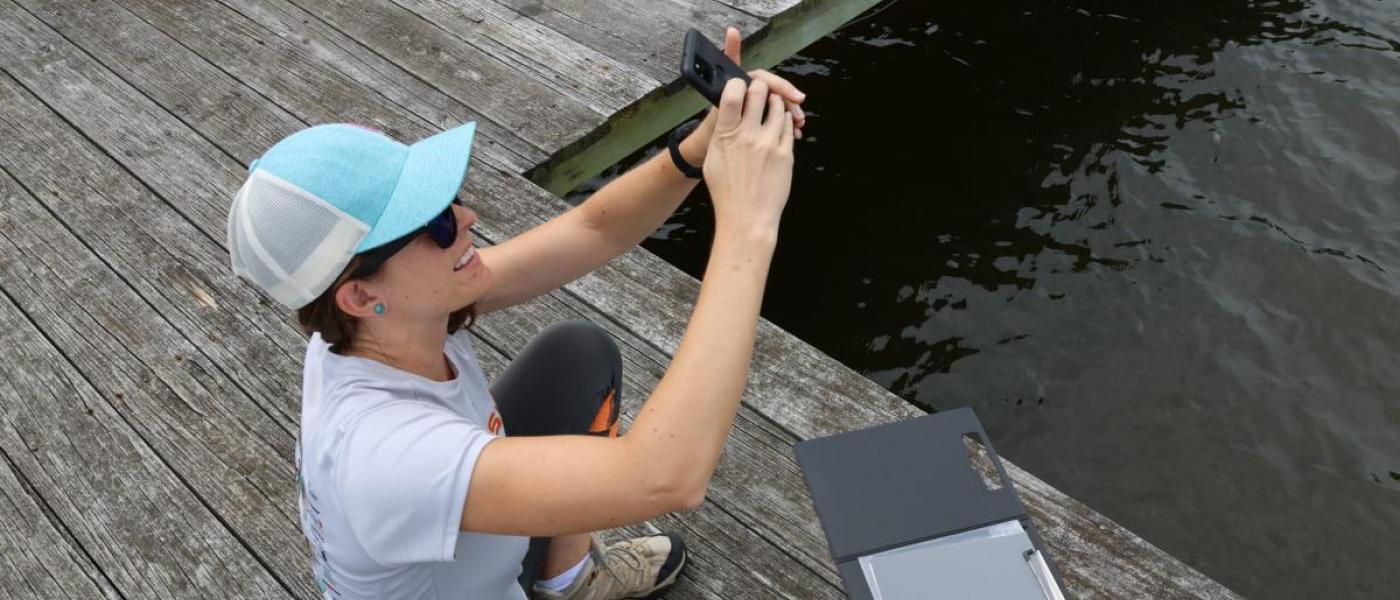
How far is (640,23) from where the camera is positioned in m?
5.01

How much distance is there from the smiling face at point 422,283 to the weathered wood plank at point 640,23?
2874mm

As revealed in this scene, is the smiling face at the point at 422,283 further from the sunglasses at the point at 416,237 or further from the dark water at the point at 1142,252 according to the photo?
the dark water at the point at 1142,252

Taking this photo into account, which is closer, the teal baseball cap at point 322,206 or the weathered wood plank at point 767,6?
the teal baseball cap at point 322,206

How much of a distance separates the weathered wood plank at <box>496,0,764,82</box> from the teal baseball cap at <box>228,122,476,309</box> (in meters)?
2.98

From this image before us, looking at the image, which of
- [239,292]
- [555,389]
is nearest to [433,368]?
[555,389]

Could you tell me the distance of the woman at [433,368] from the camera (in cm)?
156

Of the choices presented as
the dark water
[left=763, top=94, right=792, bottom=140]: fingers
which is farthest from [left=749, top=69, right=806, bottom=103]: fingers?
the dark water

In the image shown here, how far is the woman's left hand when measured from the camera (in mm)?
1831

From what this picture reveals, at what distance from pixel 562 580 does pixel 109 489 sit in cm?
146

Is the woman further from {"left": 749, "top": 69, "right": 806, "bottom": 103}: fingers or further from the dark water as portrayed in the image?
the dark water

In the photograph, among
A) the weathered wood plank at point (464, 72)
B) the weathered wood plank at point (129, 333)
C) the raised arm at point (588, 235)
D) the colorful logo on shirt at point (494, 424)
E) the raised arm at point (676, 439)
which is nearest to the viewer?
the raised arm at point (676, 439)

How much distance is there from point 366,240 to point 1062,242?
5.05 meters

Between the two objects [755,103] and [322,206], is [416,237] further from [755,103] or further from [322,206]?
[755,103]

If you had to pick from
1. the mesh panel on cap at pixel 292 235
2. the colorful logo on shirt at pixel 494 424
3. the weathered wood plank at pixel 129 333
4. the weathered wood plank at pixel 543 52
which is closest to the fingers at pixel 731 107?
the mesh panel on cap at pixel 292 235
